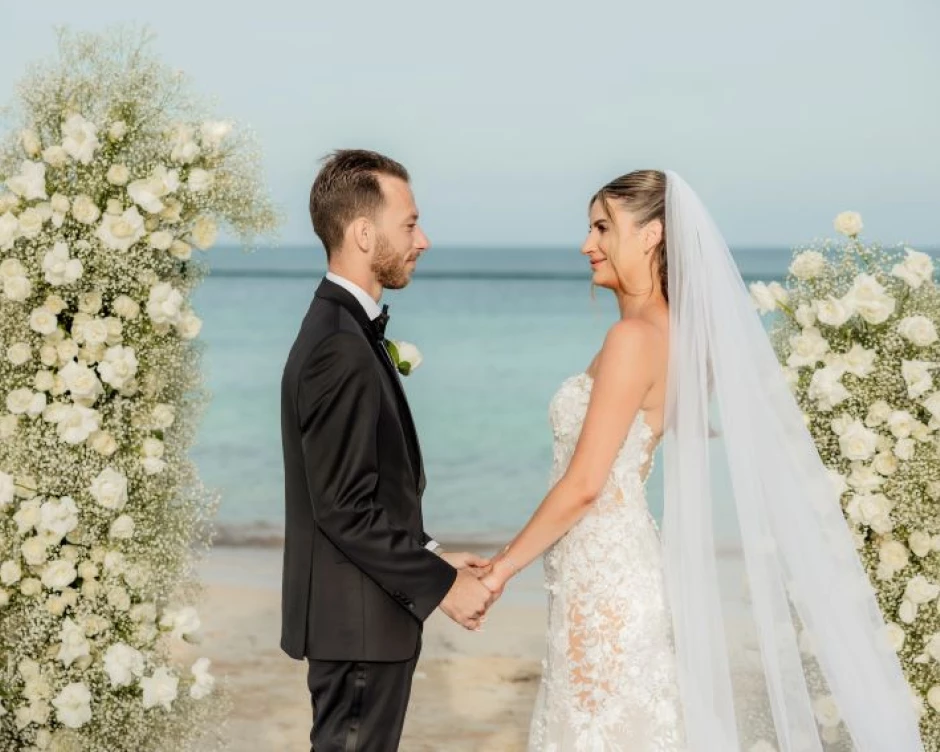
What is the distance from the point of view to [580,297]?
144ft

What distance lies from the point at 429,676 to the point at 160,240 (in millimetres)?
3766

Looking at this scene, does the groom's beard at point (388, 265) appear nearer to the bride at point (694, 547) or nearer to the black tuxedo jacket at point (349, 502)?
the black tuxedo jacket at point (349, 502)

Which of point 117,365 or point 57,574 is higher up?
point 117,365

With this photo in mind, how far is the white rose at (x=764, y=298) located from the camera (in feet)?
16.8

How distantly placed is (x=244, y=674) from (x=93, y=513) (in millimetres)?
3081

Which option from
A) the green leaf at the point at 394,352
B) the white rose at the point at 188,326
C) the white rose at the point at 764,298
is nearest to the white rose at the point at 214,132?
the white rose at the point at 188,326

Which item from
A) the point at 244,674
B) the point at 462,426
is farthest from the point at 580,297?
the point at 244,674

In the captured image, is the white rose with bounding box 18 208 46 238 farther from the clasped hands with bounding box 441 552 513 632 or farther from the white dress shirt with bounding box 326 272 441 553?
the clasped hands with bounding box 441 552 513 632

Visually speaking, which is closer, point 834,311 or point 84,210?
point 84,210

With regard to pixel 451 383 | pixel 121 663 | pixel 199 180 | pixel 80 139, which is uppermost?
pixel 80 139

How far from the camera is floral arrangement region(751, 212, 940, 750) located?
189 inches

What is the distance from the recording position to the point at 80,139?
4.64 m

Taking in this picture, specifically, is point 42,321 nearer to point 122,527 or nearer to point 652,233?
point 122,527

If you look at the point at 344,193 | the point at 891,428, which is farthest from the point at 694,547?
the point at 344,193
